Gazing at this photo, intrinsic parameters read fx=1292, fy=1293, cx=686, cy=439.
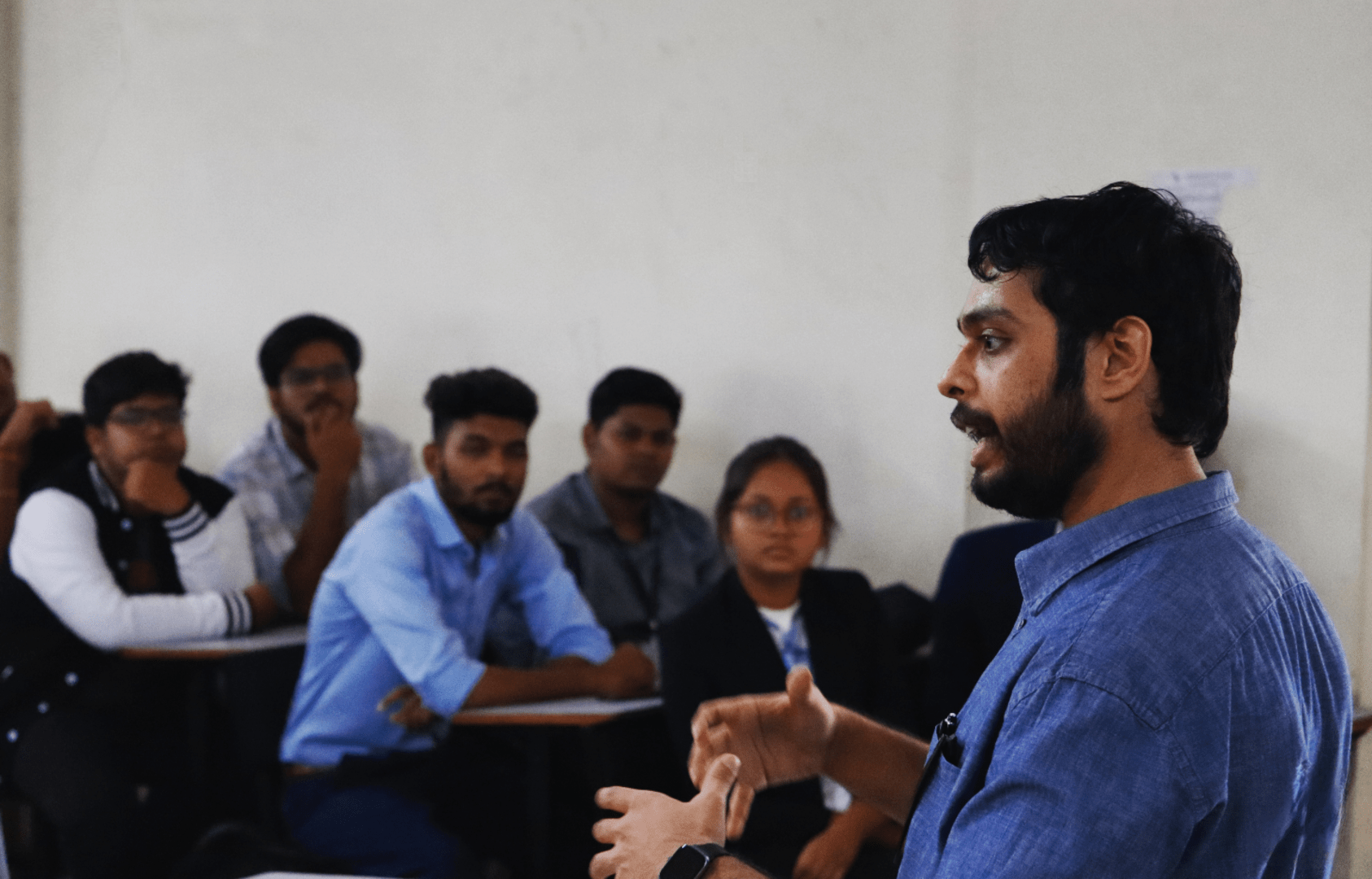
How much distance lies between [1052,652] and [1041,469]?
0.17 metres

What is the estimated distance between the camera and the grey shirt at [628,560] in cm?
379

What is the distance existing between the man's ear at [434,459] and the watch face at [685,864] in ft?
7.68

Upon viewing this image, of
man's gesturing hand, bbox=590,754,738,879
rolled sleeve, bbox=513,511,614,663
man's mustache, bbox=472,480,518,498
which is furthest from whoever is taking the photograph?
rolled sleeve, bbox=513,511,614,663

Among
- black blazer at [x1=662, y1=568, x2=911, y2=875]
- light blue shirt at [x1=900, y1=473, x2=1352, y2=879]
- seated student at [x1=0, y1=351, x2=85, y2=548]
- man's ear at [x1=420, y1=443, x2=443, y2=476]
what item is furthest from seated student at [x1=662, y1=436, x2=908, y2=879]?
seated student at [x1=0, y1=351, x2=85, y2=548]

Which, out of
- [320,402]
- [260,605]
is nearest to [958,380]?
[260,605]

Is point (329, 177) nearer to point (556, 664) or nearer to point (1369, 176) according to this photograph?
point (556, 664)

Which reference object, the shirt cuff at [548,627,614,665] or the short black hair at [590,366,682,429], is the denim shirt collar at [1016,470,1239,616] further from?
the short black hair at [590,366,682,429]

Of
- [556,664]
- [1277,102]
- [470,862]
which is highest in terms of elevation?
[1277,102]

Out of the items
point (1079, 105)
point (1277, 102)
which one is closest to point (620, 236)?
point (1079, 105)

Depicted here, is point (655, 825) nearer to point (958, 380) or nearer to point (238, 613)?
point (958, 380)

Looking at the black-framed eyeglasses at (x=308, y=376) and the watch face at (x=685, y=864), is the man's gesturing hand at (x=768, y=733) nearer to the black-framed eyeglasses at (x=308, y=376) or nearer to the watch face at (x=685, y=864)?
the watch face at (x=685, y=864)

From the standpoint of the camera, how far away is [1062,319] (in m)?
0.98

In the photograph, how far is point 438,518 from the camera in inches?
125

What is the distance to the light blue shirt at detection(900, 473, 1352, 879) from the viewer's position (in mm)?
829
